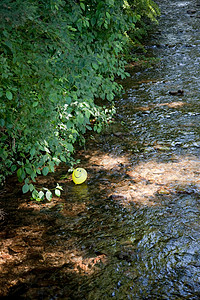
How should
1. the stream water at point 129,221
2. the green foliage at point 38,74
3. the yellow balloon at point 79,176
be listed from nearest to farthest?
the stream water at point 129,221
the green foliage at point 38,74
the yellow balloon at point 79,176

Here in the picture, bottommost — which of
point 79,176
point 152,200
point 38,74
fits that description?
point 152,200

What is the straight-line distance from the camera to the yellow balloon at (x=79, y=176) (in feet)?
12.2

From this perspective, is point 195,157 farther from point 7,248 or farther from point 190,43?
point 190,43

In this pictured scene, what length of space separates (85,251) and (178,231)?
854 millimetres

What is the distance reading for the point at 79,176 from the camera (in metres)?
3.71

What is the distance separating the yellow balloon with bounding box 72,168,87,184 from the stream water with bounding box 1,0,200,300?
0.08 meters

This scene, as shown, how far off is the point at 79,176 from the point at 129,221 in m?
0.92

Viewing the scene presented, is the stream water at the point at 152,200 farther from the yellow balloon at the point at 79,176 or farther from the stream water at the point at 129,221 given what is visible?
the yellow balloon at the point at 79,176

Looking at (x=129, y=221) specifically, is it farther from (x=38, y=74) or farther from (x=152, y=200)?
(x=38, y=74)

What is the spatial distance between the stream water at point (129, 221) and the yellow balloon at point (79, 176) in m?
0.08

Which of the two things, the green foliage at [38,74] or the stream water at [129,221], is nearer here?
the stream water at [129,221]

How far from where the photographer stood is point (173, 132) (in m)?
4.79

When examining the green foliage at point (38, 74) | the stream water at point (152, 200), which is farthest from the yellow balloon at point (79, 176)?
the green foliage at point (38, 74)

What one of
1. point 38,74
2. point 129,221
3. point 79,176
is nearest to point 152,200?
point 129,221
